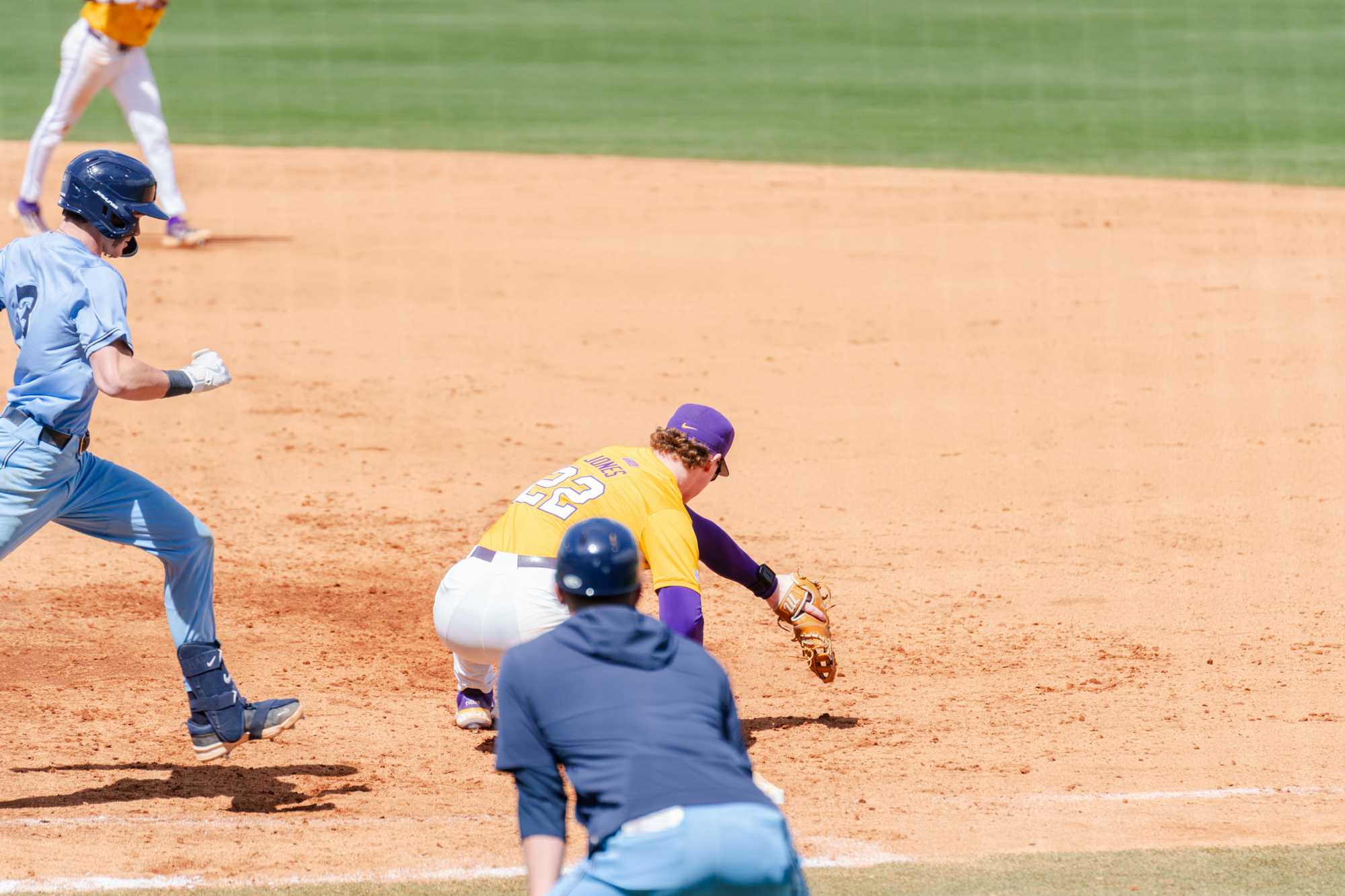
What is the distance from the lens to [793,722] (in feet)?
21.4

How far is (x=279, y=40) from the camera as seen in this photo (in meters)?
30.0

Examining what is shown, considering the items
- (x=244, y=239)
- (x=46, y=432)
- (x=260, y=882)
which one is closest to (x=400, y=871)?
(x=260, y=882)

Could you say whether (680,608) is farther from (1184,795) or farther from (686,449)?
(1184,795)

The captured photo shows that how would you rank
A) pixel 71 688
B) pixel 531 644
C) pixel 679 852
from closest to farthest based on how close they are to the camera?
pixel 679 852
pixel 531 644
pixel 71 688

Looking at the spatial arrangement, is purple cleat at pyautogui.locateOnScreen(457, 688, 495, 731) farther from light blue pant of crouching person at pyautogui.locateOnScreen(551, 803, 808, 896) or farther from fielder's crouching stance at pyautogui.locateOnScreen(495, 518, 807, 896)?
light blue pant of crouching person at pyautogui.locateOnScreen(551, 803, 808, 896)

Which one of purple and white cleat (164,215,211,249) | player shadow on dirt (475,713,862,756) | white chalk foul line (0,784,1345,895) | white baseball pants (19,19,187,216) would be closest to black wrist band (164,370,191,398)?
white chalk foul line (0,784,1345,895)

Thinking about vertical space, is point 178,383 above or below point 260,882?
above

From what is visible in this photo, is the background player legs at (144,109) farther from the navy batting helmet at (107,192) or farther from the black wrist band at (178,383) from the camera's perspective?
the black wrist band at (178,383)

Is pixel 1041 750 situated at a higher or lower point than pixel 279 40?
lower

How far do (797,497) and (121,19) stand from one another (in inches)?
285

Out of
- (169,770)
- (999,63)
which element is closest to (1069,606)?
(169,770)

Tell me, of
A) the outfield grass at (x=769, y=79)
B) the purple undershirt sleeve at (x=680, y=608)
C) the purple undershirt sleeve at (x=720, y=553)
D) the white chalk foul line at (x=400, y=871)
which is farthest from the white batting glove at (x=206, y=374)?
the outfield grass at (x=769, y=79)

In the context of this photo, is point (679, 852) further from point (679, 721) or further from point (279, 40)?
point (279, 40)

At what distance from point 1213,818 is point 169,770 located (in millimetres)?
3459
